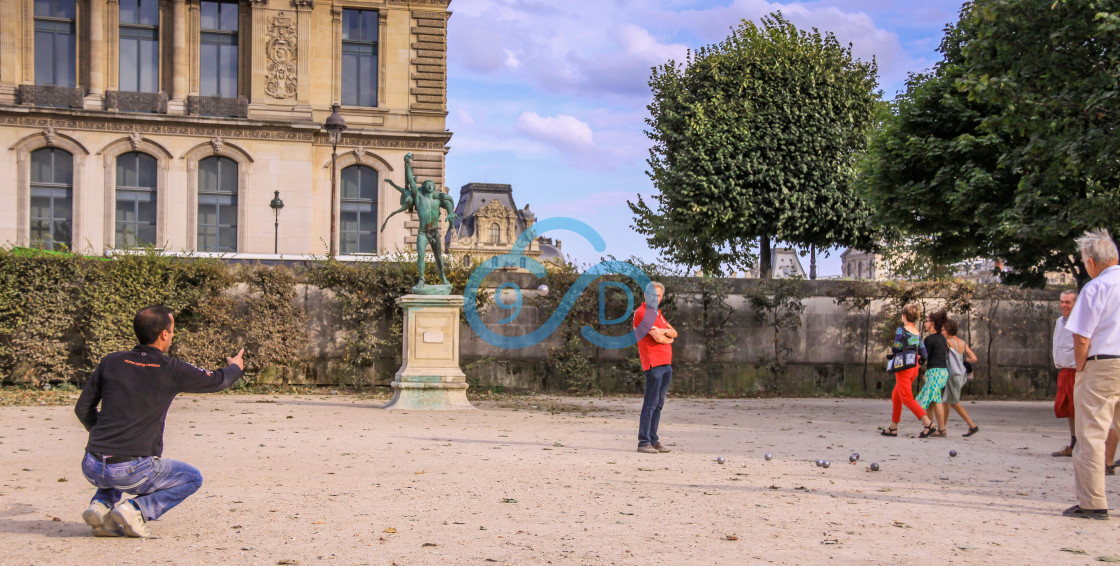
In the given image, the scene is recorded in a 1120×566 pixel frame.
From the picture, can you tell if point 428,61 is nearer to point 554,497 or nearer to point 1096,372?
point 554,497

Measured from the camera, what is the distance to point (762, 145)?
29.5 metres

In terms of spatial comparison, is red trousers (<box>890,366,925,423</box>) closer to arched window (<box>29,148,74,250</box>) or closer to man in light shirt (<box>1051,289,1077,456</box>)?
man in light shirt (<box>1051,289,1077,456</box>)

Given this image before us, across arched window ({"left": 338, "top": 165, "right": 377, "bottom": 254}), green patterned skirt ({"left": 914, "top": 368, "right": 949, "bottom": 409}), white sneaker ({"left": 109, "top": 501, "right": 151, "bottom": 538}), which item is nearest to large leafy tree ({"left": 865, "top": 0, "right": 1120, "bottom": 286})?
green patterned skirt ({"left": 914, "top": 368, "right": 949, "bottom": 409})

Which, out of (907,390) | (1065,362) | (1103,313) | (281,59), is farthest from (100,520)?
(281,59)

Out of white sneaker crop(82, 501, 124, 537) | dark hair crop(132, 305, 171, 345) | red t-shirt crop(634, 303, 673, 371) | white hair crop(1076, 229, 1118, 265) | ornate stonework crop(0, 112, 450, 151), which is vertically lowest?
white sneaker crop(82, 501, 124, 537)

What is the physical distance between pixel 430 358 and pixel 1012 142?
10.4 metres

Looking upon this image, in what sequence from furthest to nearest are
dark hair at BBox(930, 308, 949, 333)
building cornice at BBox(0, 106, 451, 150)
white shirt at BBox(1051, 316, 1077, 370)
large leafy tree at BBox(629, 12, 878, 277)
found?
1. building cornice at BBox(0, 106, 451, 150)
2. large leafy tree at BBox(629, 12, 878, 277)
3. dark hair at BBox(930, 308, 949, 333)
4. white shirt at BBox(1051, 316, 1077, 370)

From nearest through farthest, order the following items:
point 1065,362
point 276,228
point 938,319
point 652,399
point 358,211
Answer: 1. point 1065,362
2. point 652,399
3. point 938,319
4. point 276,228
5. point 358,211

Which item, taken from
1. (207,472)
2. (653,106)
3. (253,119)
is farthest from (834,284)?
(253,119)

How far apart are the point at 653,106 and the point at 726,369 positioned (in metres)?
12.5

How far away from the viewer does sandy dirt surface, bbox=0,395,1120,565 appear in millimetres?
6066

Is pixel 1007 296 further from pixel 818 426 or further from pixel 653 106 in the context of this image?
pixel 653 106

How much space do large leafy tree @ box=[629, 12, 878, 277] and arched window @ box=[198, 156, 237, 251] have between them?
50.9ft

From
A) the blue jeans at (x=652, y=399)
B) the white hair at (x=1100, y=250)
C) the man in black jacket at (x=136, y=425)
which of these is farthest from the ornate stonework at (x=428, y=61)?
the man in black jacket at (x=136, y=425)
